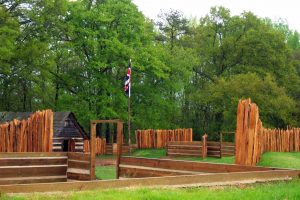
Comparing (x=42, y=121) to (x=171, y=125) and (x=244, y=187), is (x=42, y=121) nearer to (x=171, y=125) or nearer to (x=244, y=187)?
(x=244, y=187)

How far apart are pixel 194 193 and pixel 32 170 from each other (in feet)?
19.3

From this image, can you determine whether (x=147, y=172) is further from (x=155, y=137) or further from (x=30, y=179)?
(x=155, y=137)

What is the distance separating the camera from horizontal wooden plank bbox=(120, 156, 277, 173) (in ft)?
38.1

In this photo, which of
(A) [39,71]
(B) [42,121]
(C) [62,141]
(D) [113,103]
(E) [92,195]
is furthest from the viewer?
(D) [113,103]

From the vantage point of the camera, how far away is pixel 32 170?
502 inches

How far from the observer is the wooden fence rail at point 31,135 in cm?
1421

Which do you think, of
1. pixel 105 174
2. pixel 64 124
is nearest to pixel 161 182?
pixel 105 174

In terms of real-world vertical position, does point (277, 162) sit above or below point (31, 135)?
below

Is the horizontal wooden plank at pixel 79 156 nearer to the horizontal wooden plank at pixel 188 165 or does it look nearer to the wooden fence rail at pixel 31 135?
the wooden fence rail at pixel 31 135

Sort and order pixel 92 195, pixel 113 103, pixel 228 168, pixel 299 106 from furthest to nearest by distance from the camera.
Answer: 1. pixel 299 106
2. pixel 113 103
3. pixel 228 168
4. pixel 92 195

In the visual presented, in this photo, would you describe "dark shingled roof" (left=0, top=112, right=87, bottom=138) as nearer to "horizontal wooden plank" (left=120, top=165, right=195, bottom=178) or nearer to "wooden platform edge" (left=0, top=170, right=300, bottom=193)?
"horizontal wooden plank" (left=120, top=165, right=195, bottom=178)

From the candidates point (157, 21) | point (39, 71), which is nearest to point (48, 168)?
point (39, 71)

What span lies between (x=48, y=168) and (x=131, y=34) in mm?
31209

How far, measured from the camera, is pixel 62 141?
31.1 m
